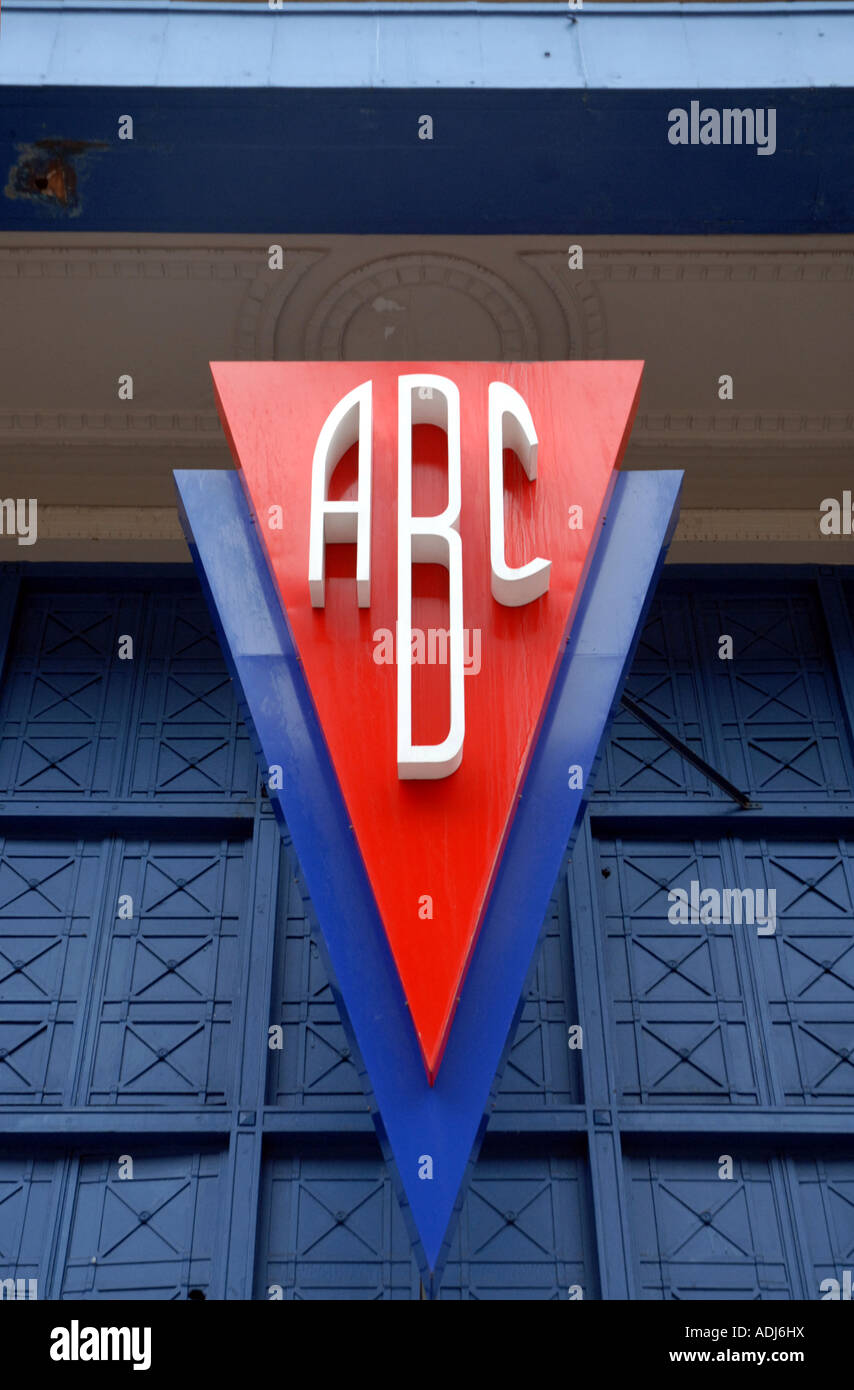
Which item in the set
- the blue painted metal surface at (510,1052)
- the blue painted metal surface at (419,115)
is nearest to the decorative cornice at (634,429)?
the blue painted metal surface at (510,1052)

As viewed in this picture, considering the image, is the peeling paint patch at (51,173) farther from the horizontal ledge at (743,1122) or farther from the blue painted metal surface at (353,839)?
the horizontal ledge at (743,1122)

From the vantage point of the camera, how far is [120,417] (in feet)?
24.9

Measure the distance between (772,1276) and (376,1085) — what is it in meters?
2.25

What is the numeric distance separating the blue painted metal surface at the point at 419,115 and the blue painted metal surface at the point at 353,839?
5.35 feet

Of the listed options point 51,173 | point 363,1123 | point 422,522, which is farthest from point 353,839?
point 51,173

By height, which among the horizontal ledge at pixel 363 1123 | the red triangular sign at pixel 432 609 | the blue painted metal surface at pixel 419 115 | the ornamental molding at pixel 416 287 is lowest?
the horizontal ledge at pixel 363 1123

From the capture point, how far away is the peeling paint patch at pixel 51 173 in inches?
242

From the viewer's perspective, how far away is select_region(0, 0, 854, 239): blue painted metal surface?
5.96 metres

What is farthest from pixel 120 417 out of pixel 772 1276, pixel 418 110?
pixel 772 1276

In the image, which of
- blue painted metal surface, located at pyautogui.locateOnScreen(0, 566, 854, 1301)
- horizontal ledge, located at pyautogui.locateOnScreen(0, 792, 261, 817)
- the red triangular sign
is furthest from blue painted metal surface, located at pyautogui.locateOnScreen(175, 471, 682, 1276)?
horizontal ledge, located at pyautogui.locateOnScreen(0, 792, 261, 817)

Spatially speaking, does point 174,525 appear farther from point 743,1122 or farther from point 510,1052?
point 743,1122

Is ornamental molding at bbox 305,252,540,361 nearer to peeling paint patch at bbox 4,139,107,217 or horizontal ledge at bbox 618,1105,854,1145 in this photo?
peeling paint patch at bbox 4,139,107,217

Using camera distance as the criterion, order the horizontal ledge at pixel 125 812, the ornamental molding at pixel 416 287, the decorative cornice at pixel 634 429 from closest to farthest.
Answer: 1. the horizontal ledge at pixel 125 812
2. the ornamental molding at pixel 416 287
3. the decorative cornice at pixel 634 429
